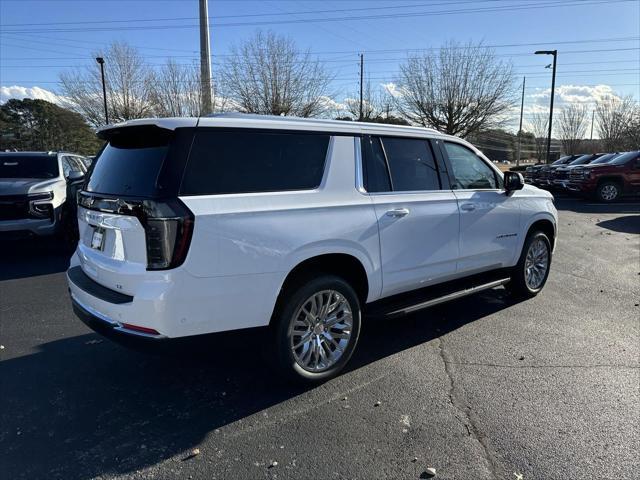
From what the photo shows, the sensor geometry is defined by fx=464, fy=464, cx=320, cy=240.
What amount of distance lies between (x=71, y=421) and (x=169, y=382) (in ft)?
2.34

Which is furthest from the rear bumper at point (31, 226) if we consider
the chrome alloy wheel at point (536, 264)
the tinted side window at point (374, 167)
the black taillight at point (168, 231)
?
the chrome alloy wheel at point (536, 264)

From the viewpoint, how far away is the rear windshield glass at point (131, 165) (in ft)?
9.50

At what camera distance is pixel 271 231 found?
302cm

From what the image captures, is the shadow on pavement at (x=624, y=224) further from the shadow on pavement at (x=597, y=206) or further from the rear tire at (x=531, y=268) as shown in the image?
the rear tire at (x=531, y=268)

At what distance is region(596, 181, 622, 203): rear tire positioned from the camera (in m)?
16.6

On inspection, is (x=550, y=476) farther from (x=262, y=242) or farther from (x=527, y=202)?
(x=527, y=202)

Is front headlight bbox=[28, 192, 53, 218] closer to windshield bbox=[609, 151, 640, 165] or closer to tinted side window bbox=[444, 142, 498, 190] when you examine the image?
tinted side window bbox=[444, 142, 498, 190]

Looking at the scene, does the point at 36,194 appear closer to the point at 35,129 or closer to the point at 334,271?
the point at 334,271

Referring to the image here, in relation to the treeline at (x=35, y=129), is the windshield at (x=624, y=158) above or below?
below

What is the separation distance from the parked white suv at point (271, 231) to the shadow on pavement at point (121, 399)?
341 mm

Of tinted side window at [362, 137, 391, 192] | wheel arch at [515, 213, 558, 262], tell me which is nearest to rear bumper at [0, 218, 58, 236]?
tinted side window at [362, 137, 391, 192]

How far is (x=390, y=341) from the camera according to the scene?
14.4 feet

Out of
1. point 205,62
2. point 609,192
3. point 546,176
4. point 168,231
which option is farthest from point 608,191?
point 205,62

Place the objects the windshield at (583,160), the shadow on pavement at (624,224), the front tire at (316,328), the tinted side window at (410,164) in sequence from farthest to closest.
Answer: the windshield at (583,160) < the shadow on pavement at (624,224) < the tinted side window at (410,164) < the front tire at (316,328)
